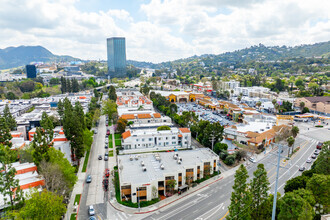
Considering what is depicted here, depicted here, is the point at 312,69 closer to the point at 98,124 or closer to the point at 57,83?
the point at 98,124

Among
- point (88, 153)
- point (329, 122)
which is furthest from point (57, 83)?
point (329, 122)

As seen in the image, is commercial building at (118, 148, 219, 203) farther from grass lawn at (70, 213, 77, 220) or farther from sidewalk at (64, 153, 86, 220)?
sidewalk at (64, 153, 86, 220)

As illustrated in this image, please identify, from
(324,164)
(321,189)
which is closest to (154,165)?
(321,189)

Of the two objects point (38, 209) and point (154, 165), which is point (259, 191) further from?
point (38, 209)

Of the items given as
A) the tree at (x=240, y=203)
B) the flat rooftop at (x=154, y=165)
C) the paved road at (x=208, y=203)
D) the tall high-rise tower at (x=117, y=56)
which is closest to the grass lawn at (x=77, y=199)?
the flat rooftop at (x=154, y=165)

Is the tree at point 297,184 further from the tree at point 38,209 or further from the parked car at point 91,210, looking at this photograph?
the tree at point 38,209

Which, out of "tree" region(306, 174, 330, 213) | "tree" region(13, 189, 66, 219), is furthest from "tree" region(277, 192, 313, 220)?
"tree" region(13, 189, 66, 219)
